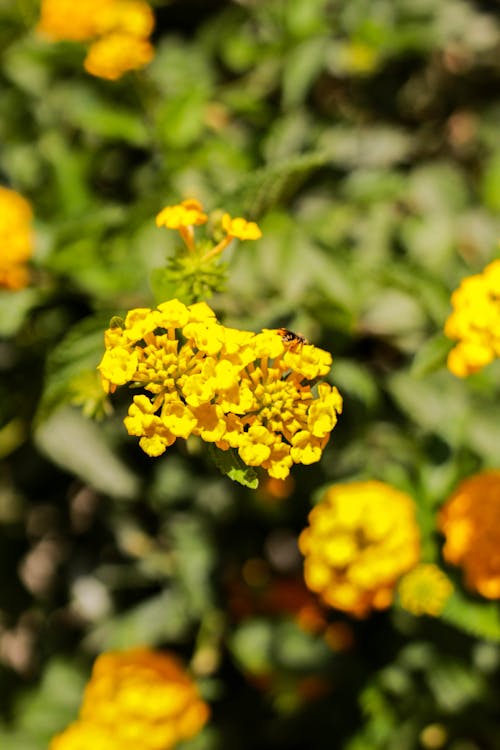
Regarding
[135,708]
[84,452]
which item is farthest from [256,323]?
[135,708]

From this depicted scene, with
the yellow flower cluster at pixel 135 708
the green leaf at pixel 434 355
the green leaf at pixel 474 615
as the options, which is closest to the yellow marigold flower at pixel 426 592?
the green leaf at pixel 474 615

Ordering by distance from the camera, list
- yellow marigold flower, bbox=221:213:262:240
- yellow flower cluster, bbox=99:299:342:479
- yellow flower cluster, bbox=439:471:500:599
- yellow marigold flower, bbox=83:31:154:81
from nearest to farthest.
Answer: yellow flower cluster, bbox=99:299:342:479 → yellow marigold flower, bbox=221:213:262:240 → yellow flower cluster, bbox=439:471:500:599 → yellow marigold flower, bbox=83:31:154:81

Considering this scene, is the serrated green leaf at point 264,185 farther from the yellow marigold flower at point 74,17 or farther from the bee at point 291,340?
the yellow marigold flower at point 74,17

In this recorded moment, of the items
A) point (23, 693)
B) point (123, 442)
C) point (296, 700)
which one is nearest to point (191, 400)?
point (123, 442)

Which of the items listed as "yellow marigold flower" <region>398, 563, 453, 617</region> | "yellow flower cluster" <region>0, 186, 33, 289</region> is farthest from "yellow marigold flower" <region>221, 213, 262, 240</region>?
"yellow marigold flower" <region>398, 563, 453, 617</region>

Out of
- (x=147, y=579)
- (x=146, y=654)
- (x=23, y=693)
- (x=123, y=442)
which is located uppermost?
(x=123, y=442)

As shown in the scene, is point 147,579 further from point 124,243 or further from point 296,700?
point 124,243

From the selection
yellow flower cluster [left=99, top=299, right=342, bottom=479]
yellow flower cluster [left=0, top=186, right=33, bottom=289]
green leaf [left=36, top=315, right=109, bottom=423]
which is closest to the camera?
yellow flower cluster [left=99, top=299, right=342, bottom=479]

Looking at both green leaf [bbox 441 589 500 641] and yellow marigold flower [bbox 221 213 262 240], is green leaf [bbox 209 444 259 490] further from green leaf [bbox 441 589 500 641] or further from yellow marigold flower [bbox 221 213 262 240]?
green leaf [bbox 441 589 500 641]
